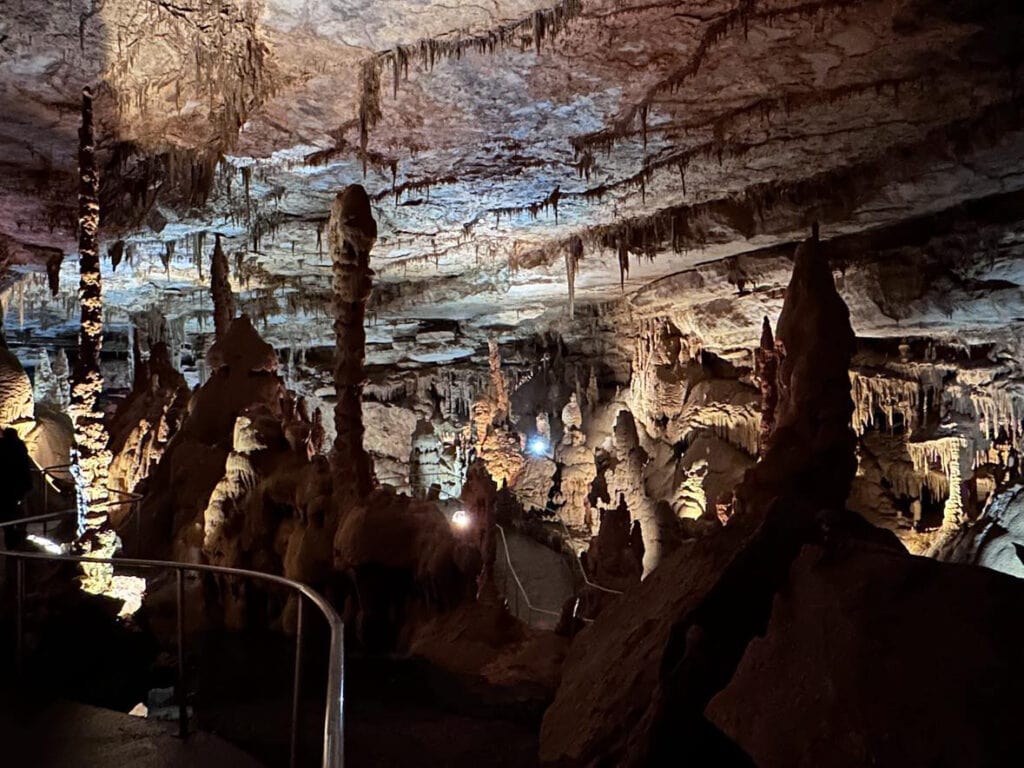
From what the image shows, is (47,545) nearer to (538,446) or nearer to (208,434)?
(208,434)

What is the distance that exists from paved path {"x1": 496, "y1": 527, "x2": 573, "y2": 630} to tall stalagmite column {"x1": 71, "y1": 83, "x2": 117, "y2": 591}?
33.6 feet

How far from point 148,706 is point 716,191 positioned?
919cm

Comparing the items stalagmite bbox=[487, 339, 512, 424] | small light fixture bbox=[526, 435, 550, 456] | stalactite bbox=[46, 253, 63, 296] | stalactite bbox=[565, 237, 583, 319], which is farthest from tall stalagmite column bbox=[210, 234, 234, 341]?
small light fixture bbox=[526, 435, 550, 456]

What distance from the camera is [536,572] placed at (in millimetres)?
18141

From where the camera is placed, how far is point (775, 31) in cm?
628

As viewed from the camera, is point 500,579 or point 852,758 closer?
point 852,758

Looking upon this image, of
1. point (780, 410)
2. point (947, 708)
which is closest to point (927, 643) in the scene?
point (947, 708)

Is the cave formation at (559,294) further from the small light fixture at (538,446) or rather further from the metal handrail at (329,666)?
the small light fixture at (538,446)

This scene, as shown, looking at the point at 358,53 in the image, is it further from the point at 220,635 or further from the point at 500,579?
the point at 500,579

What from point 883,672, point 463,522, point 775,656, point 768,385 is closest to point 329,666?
point 775,656

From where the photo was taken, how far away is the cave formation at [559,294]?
2660 mm

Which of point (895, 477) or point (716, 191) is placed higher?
point (716, 191)

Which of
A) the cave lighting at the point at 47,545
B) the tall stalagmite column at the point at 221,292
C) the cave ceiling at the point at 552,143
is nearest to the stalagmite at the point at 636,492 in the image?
the cave ceiling at the point at 552,143

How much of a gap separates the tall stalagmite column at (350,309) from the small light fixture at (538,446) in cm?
1197
